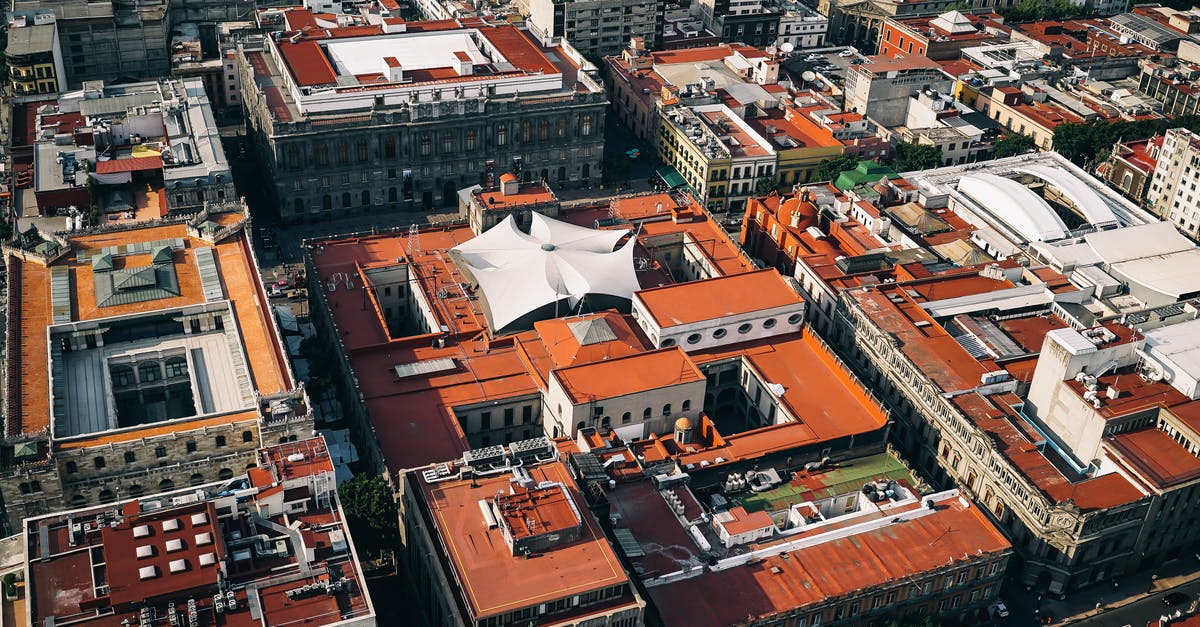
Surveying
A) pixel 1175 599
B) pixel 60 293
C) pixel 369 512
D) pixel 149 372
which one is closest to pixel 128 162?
pixel 60 293

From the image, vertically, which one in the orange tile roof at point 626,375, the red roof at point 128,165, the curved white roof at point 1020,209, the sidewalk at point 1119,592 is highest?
the red roof at point 128,165

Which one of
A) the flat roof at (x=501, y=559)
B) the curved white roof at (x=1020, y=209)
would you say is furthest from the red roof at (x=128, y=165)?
the curved white roof at (x=1020, y=209)

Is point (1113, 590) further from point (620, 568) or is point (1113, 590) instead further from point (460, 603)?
point (460, 603)

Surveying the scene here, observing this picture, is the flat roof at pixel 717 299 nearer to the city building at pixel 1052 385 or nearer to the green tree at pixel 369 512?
the city building at pixel 1052 385

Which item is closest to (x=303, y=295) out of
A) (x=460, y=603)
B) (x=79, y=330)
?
(x=79, y=330)

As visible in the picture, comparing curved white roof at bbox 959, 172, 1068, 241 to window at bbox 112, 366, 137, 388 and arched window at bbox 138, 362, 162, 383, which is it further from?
window at bbox 112, 366, 137, 388

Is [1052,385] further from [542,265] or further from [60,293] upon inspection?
[60,293]
